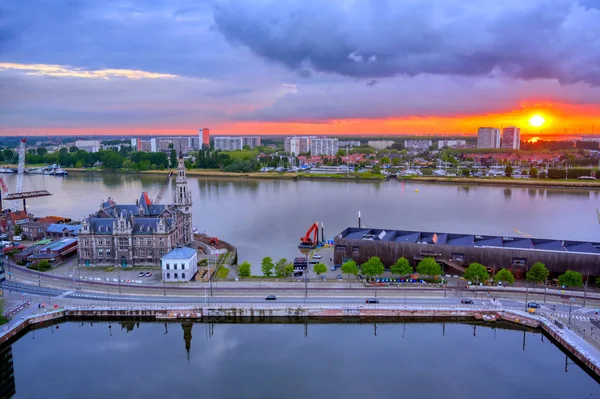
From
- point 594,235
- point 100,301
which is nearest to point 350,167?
point 594,235

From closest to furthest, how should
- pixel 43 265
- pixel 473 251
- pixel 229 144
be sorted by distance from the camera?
1. pixel 473 251
2. pixel 43 265
3. pixel 229 144

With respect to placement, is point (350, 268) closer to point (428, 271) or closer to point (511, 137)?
point (428, 271)

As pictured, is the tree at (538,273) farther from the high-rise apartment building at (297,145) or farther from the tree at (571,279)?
the high-rise apartment building at (297,145)

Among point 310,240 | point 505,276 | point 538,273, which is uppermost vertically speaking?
point 538,273

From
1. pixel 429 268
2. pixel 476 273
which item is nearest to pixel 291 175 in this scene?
pixel 429 268

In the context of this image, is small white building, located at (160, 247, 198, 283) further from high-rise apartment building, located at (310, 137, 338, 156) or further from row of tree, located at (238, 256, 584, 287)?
high-rise apartment building, located at (310, 137, 338, 156)

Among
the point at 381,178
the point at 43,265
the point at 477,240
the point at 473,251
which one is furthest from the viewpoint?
the point at 381,178

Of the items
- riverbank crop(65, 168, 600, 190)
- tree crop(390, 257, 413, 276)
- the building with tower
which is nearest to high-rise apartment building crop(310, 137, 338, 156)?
riverbank crop(65, 168, 600, 190)
